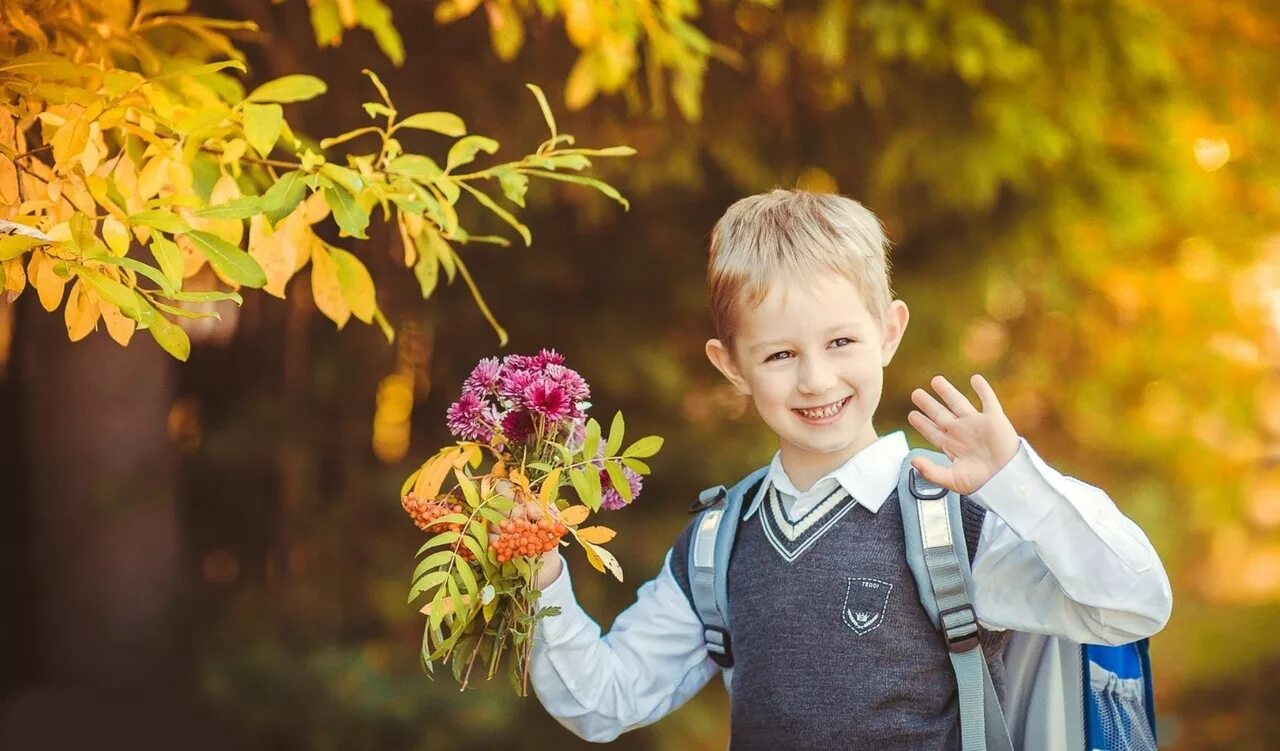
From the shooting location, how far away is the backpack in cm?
172

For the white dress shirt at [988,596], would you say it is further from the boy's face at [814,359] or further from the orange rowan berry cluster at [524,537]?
the orange rowan berry cluster at [524,537]

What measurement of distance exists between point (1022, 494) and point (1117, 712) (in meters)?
0.45

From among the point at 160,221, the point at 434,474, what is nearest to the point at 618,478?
the point at 434,474

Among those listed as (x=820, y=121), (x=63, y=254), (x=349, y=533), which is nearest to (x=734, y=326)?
(x=63, y=254)

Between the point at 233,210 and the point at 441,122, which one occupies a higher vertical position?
the point at 441,122

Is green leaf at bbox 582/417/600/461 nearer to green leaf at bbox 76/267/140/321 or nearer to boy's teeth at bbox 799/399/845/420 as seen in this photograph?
boy's teeth at bbox 799/399/845/420

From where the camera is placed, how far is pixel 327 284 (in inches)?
76.5

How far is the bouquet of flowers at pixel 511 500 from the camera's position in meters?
1.62

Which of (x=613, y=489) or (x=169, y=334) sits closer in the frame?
(x=169, y=334)

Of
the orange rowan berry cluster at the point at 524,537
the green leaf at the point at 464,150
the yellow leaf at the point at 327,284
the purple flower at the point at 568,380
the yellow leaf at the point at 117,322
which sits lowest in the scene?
the orange rowan berry cluster at the point at 524,537

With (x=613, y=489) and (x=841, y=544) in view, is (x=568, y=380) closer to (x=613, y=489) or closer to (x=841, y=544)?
(x=613, y=489)

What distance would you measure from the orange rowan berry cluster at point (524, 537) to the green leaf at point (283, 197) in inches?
20.0

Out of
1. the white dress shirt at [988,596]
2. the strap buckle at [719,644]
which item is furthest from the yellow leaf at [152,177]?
the strap buckle at [719,644]

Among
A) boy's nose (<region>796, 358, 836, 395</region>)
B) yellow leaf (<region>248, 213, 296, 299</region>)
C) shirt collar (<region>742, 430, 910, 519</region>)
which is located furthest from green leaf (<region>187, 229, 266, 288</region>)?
shirt collar (<region>742, 430, 910, 519</region>)
